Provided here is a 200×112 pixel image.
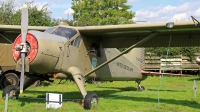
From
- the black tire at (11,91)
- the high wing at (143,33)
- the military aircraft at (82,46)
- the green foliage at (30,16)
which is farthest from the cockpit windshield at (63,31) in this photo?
the green foliage at (30,16)

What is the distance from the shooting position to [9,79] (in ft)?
52.5

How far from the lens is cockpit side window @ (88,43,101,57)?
1191 centimetres

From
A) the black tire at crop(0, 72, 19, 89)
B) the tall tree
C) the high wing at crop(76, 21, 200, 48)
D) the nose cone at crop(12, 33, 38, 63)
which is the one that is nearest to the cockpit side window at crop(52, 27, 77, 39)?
the high wing at crop(76, 21, 200, 48)

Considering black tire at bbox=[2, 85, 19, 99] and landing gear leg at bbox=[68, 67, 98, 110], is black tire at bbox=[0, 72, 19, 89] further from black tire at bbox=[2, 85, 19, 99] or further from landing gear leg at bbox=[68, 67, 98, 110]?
landing gear leg at bbox=[68, 67, 98, 110]

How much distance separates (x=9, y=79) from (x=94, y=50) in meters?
5.93

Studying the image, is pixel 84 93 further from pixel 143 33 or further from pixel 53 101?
pixel 143 33

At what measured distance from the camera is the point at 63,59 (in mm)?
9992

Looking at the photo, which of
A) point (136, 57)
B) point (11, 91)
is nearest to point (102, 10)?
point (136, 57)

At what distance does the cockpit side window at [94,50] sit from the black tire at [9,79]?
17.4 feet

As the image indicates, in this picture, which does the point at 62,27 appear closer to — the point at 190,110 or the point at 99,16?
the point at 190,110

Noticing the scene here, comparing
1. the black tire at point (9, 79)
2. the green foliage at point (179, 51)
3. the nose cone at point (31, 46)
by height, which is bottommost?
the black tire at point (9, 79)

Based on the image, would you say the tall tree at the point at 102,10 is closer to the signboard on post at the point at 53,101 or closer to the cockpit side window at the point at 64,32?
the cockpit side window at the point at 64,32

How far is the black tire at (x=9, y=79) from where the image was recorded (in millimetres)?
15773

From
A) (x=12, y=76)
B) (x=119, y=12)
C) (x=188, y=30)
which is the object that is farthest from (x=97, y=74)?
(x=119, y=12)
